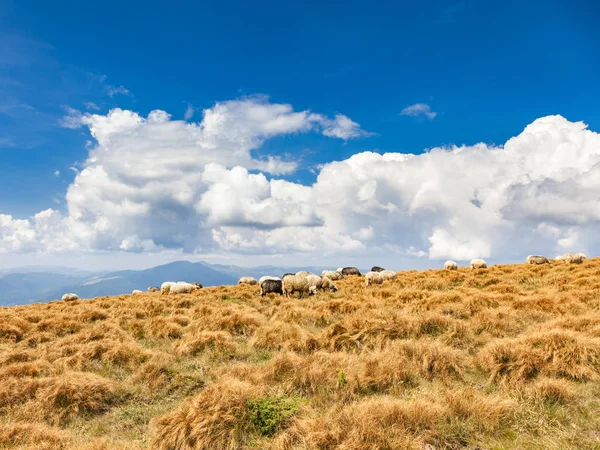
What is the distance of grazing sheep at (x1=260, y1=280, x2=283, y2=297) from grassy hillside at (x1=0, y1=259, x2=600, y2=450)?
11943 millimetres

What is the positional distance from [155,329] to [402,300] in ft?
39.1

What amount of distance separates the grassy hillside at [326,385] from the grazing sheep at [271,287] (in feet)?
39.2

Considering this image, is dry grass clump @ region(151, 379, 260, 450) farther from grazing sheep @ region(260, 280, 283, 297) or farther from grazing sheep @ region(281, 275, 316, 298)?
grazing sheep @ region(260, 280, 283, 297)

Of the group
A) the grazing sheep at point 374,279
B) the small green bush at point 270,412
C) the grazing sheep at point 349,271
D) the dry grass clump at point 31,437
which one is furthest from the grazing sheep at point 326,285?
the grazing sheep at point 349,271

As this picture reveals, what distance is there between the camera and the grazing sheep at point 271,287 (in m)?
25.2

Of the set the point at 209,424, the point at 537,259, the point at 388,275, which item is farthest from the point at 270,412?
the point at 537,259

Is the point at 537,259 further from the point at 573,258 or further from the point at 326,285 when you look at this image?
the point at 326,285

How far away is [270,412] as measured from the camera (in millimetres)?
5910

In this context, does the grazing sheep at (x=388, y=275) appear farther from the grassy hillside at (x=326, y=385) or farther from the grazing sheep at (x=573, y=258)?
the grazing sheep at (x=573, y=258)

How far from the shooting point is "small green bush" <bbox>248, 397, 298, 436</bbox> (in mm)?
5602

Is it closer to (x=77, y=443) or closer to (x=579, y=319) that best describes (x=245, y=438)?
(x=77, y=443)

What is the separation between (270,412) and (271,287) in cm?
1956

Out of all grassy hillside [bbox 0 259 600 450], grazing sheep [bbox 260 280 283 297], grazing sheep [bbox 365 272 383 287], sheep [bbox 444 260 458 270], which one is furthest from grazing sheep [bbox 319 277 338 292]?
sheep [bbox 444 260 458 270]

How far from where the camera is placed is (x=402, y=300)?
16.4 m
